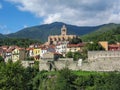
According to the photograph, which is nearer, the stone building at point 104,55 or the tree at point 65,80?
the tree at point 65,80

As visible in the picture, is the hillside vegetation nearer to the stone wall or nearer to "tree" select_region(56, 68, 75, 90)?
"tree" select_region(56, 68, 75, 90)

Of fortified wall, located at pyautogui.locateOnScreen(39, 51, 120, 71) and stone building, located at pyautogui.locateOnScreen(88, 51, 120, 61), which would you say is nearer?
fortified wall, located at pyautogui.locateOnScreen(39, 51, 120, 71)

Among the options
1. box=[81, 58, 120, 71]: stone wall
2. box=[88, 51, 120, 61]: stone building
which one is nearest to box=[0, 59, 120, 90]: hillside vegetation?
box=[81, 58, 120, 71]: stone wall

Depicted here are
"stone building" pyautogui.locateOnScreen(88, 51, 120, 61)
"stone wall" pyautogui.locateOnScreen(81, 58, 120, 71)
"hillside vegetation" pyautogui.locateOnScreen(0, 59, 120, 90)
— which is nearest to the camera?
"hillside vegetation" pyautogui.locateOnScreen(0, 59, 120, 90)

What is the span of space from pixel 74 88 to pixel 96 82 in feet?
12.6

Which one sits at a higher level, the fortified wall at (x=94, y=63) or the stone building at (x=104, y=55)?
the stone building at (x=104, y=55)

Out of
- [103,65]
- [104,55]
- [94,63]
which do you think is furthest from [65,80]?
[104,55]

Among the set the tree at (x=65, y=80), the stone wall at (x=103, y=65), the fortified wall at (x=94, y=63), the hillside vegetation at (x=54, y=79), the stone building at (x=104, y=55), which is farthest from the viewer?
the stone building at (x=104, y=55)

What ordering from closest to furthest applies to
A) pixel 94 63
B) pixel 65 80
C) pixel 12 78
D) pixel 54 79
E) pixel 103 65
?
pixel 12 78
pixel 65 80
pixel 103 65
pixel 54 79
pixel 94 63

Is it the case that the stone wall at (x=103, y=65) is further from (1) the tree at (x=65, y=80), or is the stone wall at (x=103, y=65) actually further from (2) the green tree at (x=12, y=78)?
(2) the green tree at (x=12, y=78)

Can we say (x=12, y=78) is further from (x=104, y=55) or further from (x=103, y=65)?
(x=104, y=55)

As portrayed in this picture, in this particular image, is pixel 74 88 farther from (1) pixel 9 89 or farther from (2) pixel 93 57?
(1) pixel 9 89

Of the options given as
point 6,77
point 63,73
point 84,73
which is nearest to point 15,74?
point 6,77

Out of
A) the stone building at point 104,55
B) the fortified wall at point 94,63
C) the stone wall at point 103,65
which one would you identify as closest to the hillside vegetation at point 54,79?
the stone wall at point 103,65
